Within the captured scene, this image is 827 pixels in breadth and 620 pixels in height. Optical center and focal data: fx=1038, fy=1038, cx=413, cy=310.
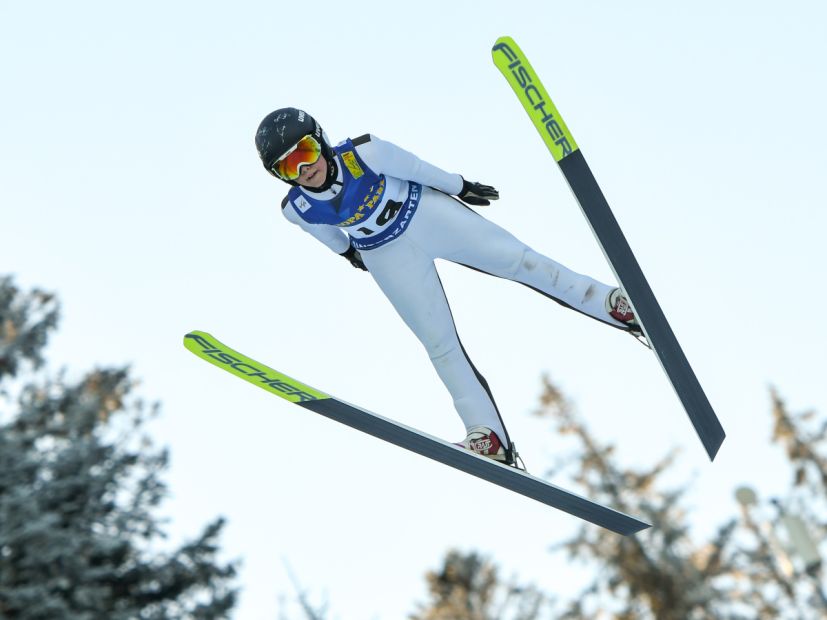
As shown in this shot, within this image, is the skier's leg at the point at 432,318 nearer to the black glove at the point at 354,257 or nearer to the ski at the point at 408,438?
the black glove at the point at 354,257

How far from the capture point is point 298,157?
4.57 meters

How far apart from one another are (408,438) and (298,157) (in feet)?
4.97

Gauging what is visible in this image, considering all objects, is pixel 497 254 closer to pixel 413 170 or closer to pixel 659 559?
pixel 413 170

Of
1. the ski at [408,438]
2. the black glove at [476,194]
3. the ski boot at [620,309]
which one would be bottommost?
the ski at [408,438]

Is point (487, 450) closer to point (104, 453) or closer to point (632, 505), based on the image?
point (104, 453)

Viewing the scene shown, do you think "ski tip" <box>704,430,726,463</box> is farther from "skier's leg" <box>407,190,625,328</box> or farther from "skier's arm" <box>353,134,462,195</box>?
"skier's arm" <box>353,134,462,195</box>

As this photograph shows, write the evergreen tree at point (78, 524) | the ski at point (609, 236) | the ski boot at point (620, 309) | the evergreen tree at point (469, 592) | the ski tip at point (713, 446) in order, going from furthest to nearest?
the evergreen tree at point (469, 592) → the evergreen tree at point (78, 524) → the ski boot at point (620, 309) → the ski tip at point (713, 446) → the ski at point (609, 236)

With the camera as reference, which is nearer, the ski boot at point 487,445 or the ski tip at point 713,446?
the ski tip at point 713,446

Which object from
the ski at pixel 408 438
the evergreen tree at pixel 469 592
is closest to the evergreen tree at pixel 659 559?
the evergreen tree at pixel 469 592

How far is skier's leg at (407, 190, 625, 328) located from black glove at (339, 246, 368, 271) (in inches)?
13.2

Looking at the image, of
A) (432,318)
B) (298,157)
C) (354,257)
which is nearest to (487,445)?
(432,318)

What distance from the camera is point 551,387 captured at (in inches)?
920

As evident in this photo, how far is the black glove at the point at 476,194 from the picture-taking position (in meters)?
5.13

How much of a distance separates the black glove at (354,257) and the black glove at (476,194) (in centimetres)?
59
